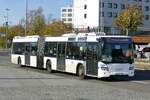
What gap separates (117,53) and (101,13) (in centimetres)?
10703

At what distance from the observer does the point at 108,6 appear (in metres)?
136

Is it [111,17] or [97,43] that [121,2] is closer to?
[111,17]

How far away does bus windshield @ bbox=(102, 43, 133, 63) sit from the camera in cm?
2648

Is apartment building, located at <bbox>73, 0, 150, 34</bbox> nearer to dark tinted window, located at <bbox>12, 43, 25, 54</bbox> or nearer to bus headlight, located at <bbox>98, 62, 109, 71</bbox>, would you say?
dark tinted window, located at <bbox>12, 43, 25, 54</bbox>

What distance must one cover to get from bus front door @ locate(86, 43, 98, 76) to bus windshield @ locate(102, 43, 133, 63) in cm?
65

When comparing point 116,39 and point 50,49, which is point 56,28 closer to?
point 50,49

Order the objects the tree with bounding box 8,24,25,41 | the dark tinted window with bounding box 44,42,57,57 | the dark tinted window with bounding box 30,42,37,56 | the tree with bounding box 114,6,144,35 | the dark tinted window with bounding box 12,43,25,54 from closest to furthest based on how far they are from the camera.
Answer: the dark tinted window with bounding box 44,42,57,57 → the dark tinted window with bounding box 30,42,37,56 → the dark tinted window with bounding box 12,43,25,54 → the tree with bounding box 114,6,144,35 → the tree with bounding box 8,24,25,41

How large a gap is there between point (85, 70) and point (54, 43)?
20.4 feet

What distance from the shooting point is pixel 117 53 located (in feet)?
87.5

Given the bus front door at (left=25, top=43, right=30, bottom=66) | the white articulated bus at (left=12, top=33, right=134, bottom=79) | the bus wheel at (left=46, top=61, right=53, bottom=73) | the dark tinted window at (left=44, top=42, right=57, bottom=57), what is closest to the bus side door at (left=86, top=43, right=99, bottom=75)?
the white articulated bus at (left=12, top=33, right=134, bottom=79)

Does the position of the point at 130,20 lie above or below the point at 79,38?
above

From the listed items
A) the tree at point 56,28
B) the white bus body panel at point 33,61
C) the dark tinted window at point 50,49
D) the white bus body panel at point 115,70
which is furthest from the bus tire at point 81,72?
the tree at point 56,28

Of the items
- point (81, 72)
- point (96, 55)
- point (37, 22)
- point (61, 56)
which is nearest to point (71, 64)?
point (81, 72)

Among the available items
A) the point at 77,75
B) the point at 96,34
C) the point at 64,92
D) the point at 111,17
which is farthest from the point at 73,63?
the point at 111,17
